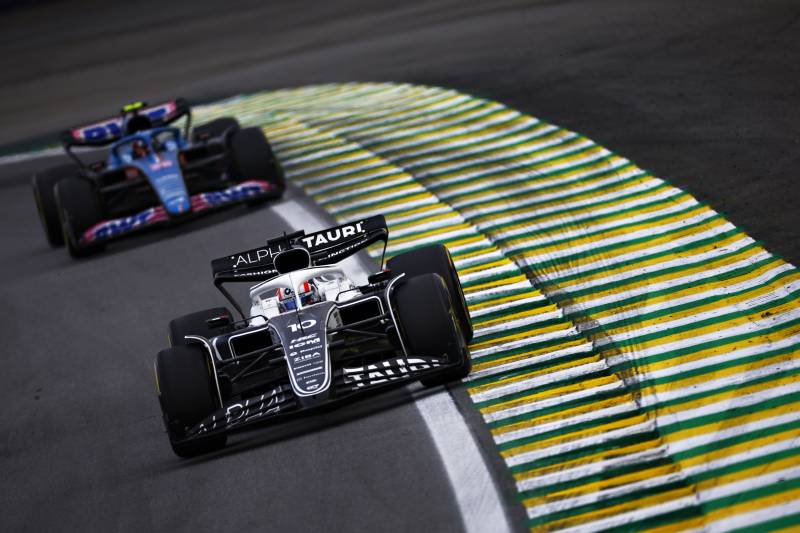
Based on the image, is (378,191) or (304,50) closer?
(378,191)

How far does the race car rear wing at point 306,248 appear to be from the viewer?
10328mm

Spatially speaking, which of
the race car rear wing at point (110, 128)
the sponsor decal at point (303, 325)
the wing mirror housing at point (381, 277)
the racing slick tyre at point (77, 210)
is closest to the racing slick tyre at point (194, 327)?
Answer: the sponsor decal at point (303, 325)

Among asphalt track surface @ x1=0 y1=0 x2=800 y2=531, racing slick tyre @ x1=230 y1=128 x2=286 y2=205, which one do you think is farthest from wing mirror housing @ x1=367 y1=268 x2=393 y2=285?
racing slick tyre @ x1=230 y1=128 x2=286 y2=205

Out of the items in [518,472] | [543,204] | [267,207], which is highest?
[518,472]

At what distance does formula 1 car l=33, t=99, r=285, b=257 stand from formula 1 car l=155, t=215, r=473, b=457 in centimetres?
562

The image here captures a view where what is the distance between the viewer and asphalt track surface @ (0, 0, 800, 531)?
839cm

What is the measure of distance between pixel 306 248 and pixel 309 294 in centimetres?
59

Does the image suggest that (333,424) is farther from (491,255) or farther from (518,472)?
(491,255)

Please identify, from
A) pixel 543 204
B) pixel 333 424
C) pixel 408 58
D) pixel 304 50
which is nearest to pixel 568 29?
pixel 408 58

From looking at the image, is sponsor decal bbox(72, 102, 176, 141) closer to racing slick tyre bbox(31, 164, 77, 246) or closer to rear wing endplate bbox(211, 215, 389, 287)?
racing slick tyre bbox(31, 164, 77, 246)

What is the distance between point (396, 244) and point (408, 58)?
11.6m

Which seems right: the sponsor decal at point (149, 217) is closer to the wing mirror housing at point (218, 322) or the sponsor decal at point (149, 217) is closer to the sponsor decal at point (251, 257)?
the sponsor decal at point (251, 257)

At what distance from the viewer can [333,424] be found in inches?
359

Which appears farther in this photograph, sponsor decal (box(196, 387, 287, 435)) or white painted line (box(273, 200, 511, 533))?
sponsor decal (box(196, 387, 287, 435))
